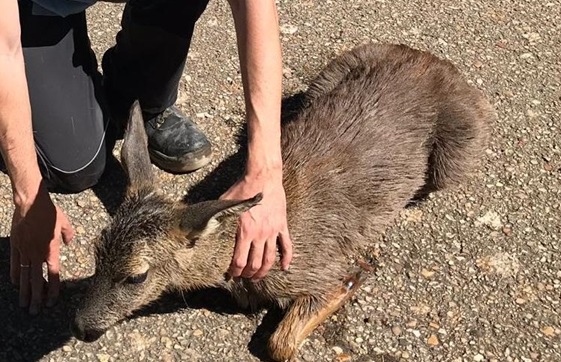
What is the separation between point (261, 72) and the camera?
11.3ft

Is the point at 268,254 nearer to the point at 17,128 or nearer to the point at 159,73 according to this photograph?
the point at 17,128

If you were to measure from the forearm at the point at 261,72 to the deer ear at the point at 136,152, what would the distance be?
1.40 feet

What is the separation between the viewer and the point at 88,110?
4449 millimetres

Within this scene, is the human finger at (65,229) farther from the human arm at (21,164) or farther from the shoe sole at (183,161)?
the shoe sole at (183,161)

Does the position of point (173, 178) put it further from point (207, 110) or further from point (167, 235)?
point (167, 235)

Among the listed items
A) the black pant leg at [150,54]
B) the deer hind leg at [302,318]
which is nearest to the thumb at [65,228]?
the deer hind leg at [302,318]

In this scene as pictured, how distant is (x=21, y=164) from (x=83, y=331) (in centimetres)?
70

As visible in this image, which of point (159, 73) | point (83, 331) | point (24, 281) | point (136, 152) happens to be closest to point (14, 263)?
point (24, 281)

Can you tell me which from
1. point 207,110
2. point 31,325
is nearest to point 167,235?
point 31,325

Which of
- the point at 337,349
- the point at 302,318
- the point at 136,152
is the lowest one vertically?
the point at 337,349

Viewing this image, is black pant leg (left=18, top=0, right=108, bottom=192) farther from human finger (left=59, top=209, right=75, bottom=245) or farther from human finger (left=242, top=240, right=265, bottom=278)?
human finger (left=242, top=240, right=265, bottom=278)

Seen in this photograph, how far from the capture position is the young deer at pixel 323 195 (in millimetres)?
3414

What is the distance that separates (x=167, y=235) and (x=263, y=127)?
56 cm

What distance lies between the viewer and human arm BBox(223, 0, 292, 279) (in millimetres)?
3266
